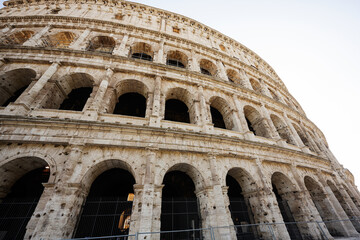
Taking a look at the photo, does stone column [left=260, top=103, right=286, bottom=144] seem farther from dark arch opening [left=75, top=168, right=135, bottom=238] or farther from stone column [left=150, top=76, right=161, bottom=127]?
dark arch opening [left=75, top=168, right=135, bottom=238]

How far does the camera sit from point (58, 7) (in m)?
12.5

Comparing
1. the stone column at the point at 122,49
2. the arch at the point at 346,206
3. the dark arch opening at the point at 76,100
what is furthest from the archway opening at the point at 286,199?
the dark arch opening at the point at 76,100

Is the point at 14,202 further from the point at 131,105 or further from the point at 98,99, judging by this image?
the point at 131,105

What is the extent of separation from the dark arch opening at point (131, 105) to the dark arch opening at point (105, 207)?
3.50 meters

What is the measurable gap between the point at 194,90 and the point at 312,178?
9.41 meters

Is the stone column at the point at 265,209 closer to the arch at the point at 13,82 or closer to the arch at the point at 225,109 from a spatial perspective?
the arch at the point at 225,109

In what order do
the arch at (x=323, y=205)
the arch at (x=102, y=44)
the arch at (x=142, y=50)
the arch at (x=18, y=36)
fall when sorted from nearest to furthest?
the arch at (x=323, y=205)
the arch at (x=18, y=36)
the arch at (x=102, y=44)
the arch at (x=142, y=50)

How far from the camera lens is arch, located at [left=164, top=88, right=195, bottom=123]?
27.6 feet

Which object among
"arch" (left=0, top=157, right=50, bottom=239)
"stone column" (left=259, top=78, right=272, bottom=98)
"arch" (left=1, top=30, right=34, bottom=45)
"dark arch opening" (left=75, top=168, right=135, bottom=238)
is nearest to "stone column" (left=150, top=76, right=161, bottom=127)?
"dark arch opening" (left=75, top=168, right=135, bottom=238)

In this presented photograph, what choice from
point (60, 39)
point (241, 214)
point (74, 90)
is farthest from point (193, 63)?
point (60, 39)

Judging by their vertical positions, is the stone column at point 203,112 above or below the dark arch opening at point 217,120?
below

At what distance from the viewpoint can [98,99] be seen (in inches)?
258

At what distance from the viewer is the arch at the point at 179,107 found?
8406 millimetres

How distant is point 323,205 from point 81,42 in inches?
734
